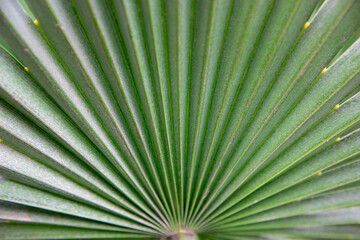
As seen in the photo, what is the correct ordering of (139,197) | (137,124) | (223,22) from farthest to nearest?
(139,197)
(137,124)
(223,22)

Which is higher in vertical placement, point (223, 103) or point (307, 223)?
point (223, 103)

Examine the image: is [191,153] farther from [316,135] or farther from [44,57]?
[44,57]

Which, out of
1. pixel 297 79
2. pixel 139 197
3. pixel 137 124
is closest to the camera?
pixel 297 79

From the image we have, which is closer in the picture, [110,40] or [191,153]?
[110,40]

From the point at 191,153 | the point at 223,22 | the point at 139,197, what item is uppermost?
the point at 223,22

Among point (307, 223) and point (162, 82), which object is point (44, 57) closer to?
point (162, 82)

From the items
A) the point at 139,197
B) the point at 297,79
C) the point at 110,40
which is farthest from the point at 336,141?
the point at 110,40
